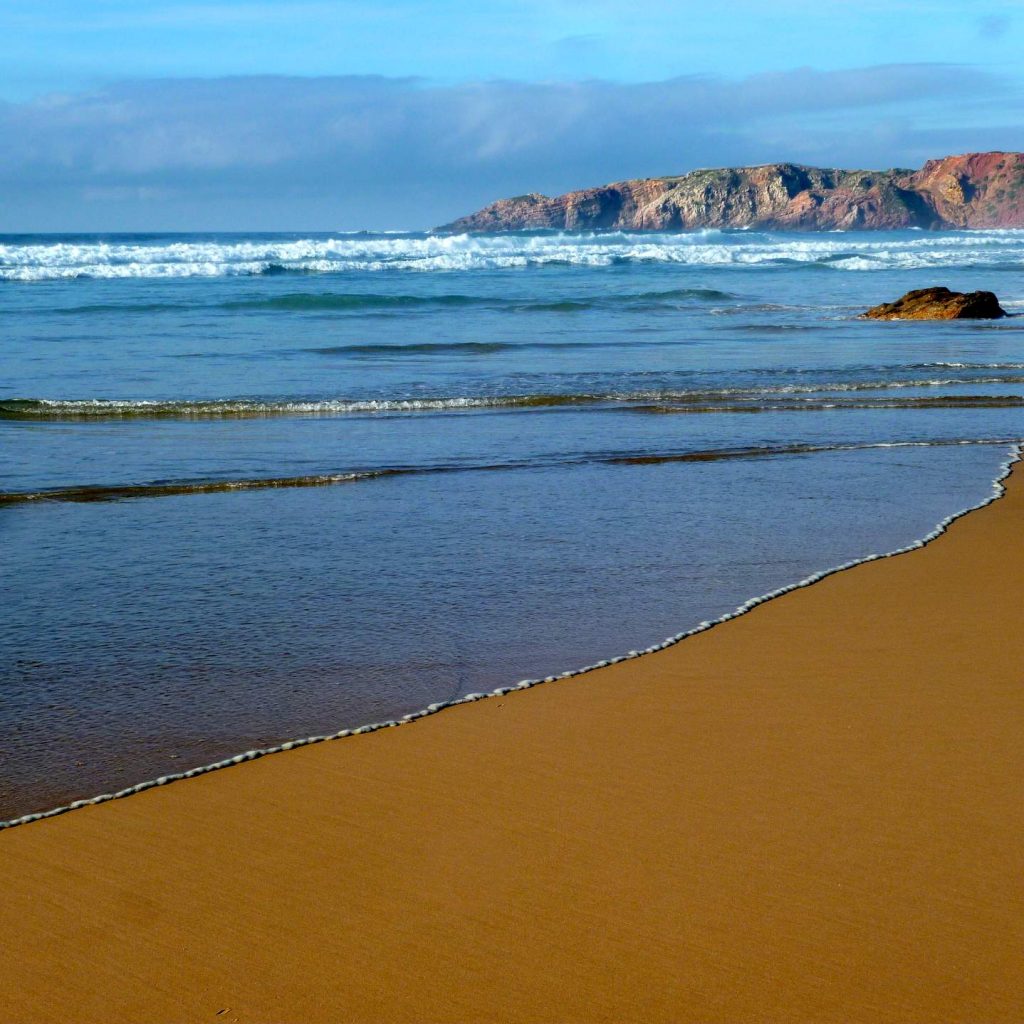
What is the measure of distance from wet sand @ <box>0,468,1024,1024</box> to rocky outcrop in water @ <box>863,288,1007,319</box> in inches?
923

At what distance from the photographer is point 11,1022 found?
279cm

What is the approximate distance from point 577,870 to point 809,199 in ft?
560

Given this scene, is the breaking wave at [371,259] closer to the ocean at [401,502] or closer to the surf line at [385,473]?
the ocean at [401,502]

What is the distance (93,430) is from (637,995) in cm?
1071

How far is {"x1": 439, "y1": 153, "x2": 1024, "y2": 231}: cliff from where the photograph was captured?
6407 inches

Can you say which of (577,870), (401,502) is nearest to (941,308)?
(401,502)

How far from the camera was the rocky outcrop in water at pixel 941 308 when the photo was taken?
87.2 feet

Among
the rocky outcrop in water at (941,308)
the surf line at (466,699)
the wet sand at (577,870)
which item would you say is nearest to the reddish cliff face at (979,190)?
the rocky outcrop in water at (941,308)

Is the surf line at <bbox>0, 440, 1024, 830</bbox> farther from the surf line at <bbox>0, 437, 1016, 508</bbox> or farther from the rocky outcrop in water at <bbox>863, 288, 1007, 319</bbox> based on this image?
the rocky outcrop in water at <bbox>863, 288, 1007, 319</bbox>

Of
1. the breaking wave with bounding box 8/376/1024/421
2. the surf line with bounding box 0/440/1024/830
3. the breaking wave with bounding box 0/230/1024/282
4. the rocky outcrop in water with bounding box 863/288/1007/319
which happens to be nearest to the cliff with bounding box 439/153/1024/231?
the breaking wave with bounding box 0/230/1024/282

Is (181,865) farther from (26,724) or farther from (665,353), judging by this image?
(665,353)

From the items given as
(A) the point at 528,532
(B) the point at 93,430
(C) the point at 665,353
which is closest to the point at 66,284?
(C) the point at 665,353

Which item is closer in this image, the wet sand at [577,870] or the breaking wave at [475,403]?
the wet sand at [577,870]

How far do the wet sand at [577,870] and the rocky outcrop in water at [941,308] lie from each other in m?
23.4
